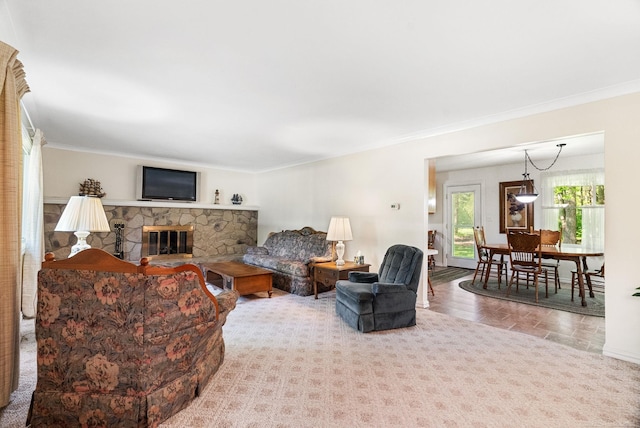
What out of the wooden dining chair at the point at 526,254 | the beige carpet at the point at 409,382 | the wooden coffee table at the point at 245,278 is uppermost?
the wooden dining chair at the point at 526,254

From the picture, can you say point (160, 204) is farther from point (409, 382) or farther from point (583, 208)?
point (583, 208)

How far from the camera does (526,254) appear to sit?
489cm

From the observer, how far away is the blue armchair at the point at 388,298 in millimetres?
3287

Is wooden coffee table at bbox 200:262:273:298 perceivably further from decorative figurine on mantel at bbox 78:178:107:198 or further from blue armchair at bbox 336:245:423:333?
decorative figurine on mantel at bbox 78:178:107:198

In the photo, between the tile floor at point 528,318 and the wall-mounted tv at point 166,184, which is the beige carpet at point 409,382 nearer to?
the tile floor at point 528,318

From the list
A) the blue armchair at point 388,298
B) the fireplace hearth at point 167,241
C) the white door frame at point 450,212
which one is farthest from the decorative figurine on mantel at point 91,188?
the white door frame at point 450,212

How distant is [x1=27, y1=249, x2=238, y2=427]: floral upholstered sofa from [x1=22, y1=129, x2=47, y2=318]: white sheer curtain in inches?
81.8

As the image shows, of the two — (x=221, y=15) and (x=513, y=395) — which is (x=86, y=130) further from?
(x=513, y=395)

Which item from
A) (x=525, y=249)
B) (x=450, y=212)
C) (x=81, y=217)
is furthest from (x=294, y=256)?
(x=450, y=212)

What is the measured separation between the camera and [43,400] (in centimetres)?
173

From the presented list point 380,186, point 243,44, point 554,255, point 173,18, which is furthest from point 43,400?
point 554,255

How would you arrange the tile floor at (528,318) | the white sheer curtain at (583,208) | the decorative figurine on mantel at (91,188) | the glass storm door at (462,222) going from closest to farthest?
the tile floor at (528,318) < the decorative figurine on mantel at (91,188) < the white sheer curtain at (583,208) < the glass storm door at (462,222)

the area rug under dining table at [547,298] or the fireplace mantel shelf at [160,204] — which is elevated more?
the fireplace mantel shelf at [160,204]

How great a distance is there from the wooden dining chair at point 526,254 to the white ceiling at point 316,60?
2.21 metres
